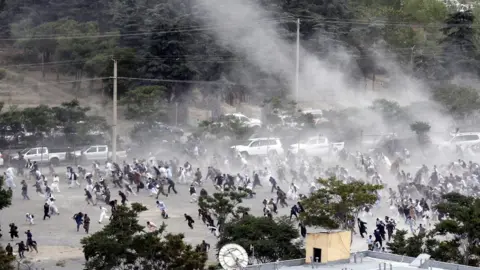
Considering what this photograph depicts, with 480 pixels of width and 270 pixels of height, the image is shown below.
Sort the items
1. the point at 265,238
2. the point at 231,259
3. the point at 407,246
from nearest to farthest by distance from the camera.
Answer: the point at 231,259
the point at 407,246
the point at 265,238

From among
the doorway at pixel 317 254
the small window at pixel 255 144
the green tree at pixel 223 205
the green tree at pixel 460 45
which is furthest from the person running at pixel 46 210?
the green tree at pixel 460 45

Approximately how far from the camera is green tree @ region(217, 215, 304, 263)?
25.6 m

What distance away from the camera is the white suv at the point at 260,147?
154 ft

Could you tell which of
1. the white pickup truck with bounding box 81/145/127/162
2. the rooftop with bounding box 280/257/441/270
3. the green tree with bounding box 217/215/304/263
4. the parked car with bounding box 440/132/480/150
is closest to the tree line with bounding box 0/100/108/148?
the white pickup truck with bounding box 81/145/127/162

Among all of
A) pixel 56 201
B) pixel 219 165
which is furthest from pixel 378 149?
pixel 56 201

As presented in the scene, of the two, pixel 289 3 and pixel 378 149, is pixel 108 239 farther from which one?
pixel 289 3

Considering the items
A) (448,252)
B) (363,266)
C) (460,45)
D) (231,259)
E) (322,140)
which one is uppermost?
(460,45)

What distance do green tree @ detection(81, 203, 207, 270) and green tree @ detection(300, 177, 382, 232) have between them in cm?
427

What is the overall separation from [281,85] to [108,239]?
38255mm

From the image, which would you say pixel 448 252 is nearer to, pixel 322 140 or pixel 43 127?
A: pixel 322 140

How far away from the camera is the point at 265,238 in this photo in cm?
2628

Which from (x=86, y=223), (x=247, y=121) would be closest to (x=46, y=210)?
(x=86, y=223)

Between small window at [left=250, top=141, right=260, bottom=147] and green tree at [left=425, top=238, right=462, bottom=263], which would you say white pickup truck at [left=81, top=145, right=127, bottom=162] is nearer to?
small window at [left=250, top=141, right=260, bottom=147]

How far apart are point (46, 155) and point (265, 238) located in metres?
20.7
